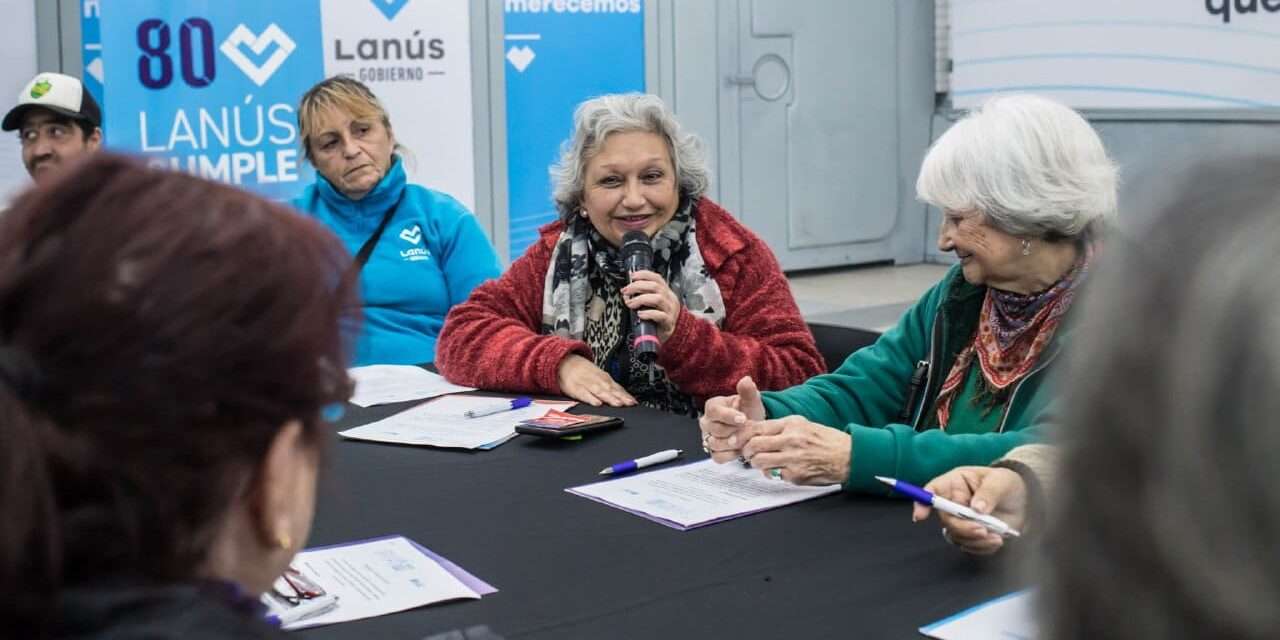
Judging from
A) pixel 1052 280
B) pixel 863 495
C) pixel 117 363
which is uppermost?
pixel 117 363

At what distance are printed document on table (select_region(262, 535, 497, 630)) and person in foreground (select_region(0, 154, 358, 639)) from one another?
683mm

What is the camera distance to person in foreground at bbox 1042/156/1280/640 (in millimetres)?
472

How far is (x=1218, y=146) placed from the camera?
0.57 m

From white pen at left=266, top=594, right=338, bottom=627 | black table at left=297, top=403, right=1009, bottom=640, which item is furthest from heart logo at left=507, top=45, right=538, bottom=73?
white pen at left=266, top=594, right=338, bottom=627

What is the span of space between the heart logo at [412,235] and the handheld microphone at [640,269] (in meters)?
1.10

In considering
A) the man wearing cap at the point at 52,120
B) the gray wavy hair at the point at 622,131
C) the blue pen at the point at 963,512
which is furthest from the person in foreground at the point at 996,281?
the man wearing cap at the point at 52,120

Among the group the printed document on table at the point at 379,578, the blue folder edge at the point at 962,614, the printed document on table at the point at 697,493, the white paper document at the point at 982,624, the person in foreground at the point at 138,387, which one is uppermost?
the person in foreground at the point at 138,387

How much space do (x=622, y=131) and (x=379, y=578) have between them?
5.27 feet

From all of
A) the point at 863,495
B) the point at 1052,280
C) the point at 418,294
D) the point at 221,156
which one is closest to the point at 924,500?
the point at 863,495

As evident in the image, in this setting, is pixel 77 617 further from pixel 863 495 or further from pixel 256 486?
pixel 863 495

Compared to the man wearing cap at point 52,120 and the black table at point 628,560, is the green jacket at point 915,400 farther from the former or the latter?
the man wearing cap at point 52,120

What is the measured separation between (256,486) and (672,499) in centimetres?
114

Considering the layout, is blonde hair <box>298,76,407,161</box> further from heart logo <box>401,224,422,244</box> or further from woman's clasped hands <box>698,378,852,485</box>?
woman's clasped hands <box>698,378,852,485</box>

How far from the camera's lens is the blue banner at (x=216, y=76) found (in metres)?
5.69
